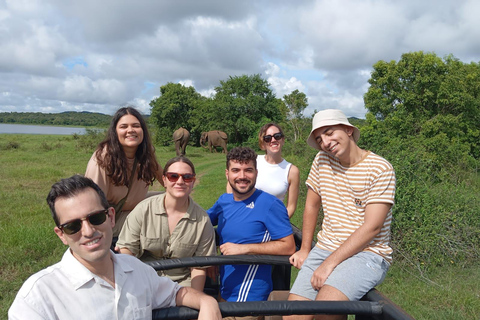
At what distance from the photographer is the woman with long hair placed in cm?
386

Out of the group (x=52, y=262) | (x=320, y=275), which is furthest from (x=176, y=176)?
(x=52, y=262)

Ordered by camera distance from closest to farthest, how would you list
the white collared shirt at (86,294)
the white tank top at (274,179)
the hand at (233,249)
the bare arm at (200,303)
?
the white collared shirt at (86,294) → the bare arm at (200,303) → the hand at (233,249) → the white tank top at (274,179)

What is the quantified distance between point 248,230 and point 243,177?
0.37m

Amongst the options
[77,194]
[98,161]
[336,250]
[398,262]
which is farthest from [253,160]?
[398,262]

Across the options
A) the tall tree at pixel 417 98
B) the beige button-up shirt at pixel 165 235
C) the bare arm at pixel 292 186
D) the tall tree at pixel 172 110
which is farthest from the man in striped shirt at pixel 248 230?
the tall tree at pixel 172 110

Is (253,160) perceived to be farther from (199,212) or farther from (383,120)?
(383,120)

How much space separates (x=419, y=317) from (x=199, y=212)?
7.88 feet

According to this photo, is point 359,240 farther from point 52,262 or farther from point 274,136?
point 52,262

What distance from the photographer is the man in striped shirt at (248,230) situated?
2725 mm

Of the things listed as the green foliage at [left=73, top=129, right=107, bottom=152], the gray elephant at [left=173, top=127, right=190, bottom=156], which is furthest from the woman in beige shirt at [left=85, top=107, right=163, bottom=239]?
the green foliage at [left=73, top=129, right=107, bottom=152]

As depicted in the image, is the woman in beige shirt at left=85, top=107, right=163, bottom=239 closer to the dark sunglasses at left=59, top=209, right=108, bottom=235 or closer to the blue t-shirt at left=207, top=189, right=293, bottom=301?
the blue t-shirt at left=207, top=189, right=293, bottom=301

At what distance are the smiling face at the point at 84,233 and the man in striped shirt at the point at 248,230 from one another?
4.08 ft

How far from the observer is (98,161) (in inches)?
118

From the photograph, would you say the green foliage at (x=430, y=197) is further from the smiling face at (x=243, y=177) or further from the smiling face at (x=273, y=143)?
the smiling face at (x=243, y=177)
